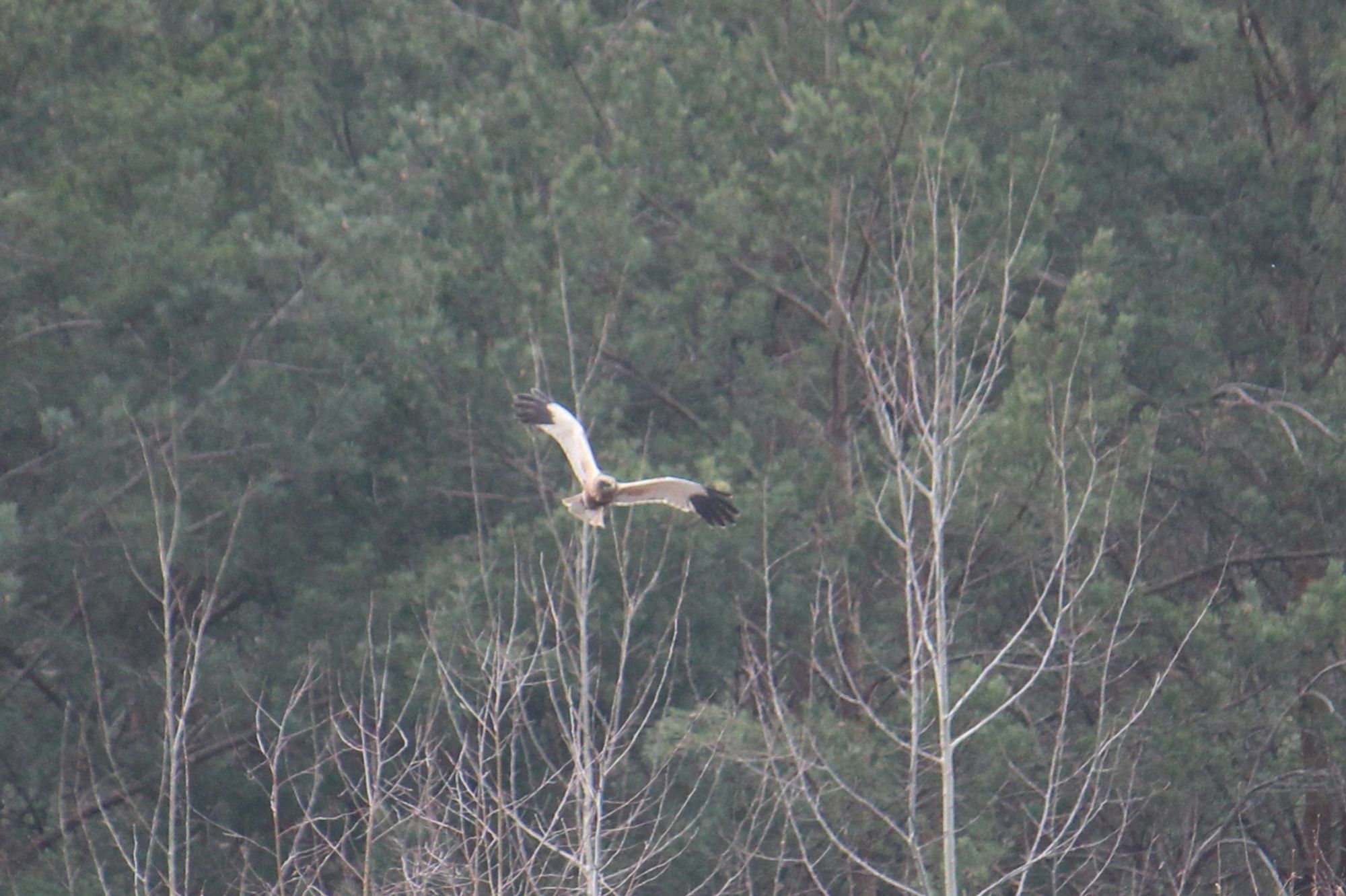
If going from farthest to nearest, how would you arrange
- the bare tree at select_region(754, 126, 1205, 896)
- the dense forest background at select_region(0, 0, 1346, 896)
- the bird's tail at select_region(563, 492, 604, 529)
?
the dense forest background at select_region(0, 0, 1346, 896) < the bare tree at select_region(754, 126, 1205, 896) < the bird's tail at select_region(563, 492, 604, 529)

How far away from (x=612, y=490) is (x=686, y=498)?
34 cm

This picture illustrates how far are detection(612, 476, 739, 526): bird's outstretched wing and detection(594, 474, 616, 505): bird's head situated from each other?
3cm

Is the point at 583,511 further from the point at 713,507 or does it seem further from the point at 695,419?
the point at 695,419

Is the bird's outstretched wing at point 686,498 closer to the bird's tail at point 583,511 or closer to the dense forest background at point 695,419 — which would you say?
the bird's tail at point 583,511

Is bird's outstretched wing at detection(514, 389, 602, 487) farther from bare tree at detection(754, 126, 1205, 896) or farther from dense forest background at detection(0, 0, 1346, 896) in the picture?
dense forest background at detection(0, 0, 1346, 896)

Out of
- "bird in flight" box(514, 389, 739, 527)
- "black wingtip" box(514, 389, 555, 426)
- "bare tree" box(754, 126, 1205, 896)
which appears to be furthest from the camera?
"bare tree" box(754, 126, 1205, 896)

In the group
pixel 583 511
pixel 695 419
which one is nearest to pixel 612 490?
pixel 583 511

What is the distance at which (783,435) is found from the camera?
49.2ft

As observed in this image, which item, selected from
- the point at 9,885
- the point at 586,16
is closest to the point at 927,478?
the point at 586,16

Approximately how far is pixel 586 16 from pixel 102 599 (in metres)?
5.57

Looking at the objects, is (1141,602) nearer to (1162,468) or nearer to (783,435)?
(1162,468)

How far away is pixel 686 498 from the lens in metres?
8.77

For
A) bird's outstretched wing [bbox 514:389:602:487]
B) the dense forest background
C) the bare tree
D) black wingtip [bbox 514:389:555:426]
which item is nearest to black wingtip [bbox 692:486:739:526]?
bird's outstretched wing [bbox 514:389:602:487]

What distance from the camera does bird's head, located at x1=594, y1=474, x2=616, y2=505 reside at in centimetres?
867
